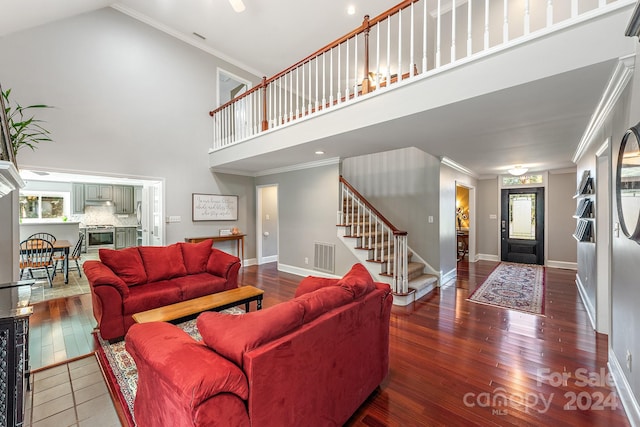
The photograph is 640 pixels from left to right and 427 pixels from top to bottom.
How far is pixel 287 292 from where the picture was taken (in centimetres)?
450

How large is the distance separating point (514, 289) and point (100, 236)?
10181 mm

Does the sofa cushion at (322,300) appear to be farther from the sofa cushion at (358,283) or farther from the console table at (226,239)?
the console table at (226,239)

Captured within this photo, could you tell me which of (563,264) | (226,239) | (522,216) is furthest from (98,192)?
(563,264)

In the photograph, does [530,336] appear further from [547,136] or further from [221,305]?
[221,305]

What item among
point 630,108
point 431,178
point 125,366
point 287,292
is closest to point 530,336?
point 630,108

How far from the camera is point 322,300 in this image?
1540mm

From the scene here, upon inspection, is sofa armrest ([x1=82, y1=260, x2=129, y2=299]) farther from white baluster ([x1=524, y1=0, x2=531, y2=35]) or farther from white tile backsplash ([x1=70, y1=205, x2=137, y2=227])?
white tile backsplash ([x1=70, y1=205, x2=137, y2=227])

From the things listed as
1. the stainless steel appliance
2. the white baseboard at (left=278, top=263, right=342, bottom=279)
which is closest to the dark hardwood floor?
the white baseboard at (left=278, top=263, right=342, bottom=279)

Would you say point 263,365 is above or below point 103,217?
below

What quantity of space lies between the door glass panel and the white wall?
278 inches

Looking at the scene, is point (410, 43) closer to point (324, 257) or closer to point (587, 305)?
point (324, 257)

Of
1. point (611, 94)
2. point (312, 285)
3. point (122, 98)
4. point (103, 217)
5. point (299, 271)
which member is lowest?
point (299, 271)

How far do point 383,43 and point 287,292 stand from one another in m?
5.19

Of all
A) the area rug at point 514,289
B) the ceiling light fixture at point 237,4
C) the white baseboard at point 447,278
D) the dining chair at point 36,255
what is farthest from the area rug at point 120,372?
the white baseboard at point 447,278
